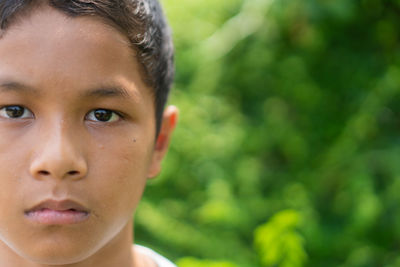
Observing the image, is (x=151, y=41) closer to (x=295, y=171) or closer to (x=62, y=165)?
(x=62, y=165)

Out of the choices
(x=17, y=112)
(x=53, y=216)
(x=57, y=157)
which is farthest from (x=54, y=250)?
(x=17, y=112)

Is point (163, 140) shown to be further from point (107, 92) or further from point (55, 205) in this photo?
point (55, 205)

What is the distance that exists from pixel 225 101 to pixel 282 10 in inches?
25.1

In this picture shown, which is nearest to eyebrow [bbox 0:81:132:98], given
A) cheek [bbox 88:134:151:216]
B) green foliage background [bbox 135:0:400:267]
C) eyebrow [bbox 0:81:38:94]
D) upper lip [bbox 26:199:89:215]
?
eyebrow [bbox 0:81:38:94]

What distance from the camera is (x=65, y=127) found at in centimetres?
131

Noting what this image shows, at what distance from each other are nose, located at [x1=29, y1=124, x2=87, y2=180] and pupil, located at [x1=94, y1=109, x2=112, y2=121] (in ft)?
0.29

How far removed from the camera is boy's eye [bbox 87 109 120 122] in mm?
1368

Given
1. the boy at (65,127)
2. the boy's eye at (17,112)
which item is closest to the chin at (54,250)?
the boy at (65,127)

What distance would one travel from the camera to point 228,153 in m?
2.97

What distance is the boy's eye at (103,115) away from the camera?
137cm

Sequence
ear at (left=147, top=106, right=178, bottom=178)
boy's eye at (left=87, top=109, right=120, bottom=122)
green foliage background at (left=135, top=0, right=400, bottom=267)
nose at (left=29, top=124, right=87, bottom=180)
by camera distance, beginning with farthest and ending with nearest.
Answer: green foliage background at (left=135, top=0, right=400, bottom=267)
ear at (left=147, top=106, right=178, bottom=178)
boy's eye at (left=87, top=109, right=120, bottom=122)
nose at (left=29, top=124, right=87, bottom=180)

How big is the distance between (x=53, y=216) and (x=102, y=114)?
0.26 metres

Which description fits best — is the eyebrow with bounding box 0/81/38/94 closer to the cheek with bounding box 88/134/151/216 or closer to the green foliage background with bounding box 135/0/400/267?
the cheek with bounding box 88/134/151/216

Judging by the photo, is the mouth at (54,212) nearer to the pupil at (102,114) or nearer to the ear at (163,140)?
the pupil at (102,114)
